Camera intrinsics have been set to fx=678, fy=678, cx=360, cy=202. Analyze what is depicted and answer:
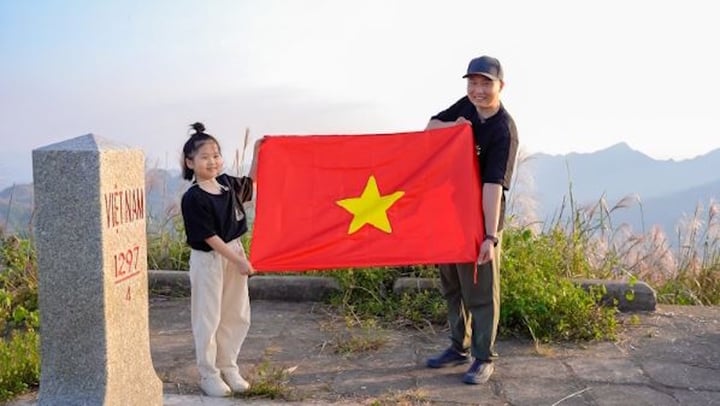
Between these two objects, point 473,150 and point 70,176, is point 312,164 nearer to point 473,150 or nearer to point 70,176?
point 473,150

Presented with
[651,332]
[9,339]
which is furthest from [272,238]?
[651,332]

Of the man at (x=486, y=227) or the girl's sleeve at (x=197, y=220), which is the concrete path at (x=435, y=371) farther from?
the girl's sleeve at (x=197, y=220)

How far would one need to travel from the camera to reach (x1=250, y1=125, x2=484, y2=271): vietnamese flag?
4605mm

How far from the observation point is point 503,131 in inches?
165

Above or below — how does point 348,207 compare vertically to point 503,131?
below

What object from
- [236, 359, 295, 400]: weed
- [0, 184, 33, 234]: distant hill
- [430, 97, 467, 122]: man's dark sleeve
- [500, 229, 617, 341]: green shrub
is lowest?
[236, 359, 295, 400]: weed

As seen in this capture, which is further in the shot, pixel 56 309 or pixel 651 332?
pixel 651 332

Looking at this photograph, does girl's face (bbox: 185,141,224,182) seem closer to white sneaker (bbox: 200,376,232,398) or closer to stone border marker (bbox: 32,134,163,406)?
stone border marker (bbox: 32,134,163,406)

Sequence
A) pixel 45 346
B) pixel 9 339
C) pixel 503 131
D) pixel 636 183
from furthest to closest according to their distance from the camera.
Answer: pixel 636 183 → pixel 9 339 → pixel 503 131 → pixel 45 346

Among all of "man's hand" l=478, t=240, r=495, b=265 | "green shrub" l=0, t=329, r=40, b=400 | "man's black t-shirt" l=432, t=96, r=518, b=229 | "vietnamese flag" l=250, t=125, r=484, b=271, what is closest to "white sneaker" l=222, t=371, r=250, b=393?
"vietnamese flag" l=250, t=125, r=484, b=271

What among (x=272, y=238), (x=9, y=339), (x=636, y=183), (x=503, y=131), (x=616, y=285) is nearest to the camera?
(x=503, y=131)

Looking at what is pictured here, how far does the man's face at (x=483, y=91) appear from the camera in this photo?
4148mm

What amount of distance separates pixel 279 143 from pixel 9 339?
2.78m

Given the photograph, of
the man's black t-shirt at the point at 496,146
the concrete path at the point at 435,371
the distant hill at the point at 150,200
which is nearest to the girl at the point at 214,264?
the concrete path at the point at 435,371
